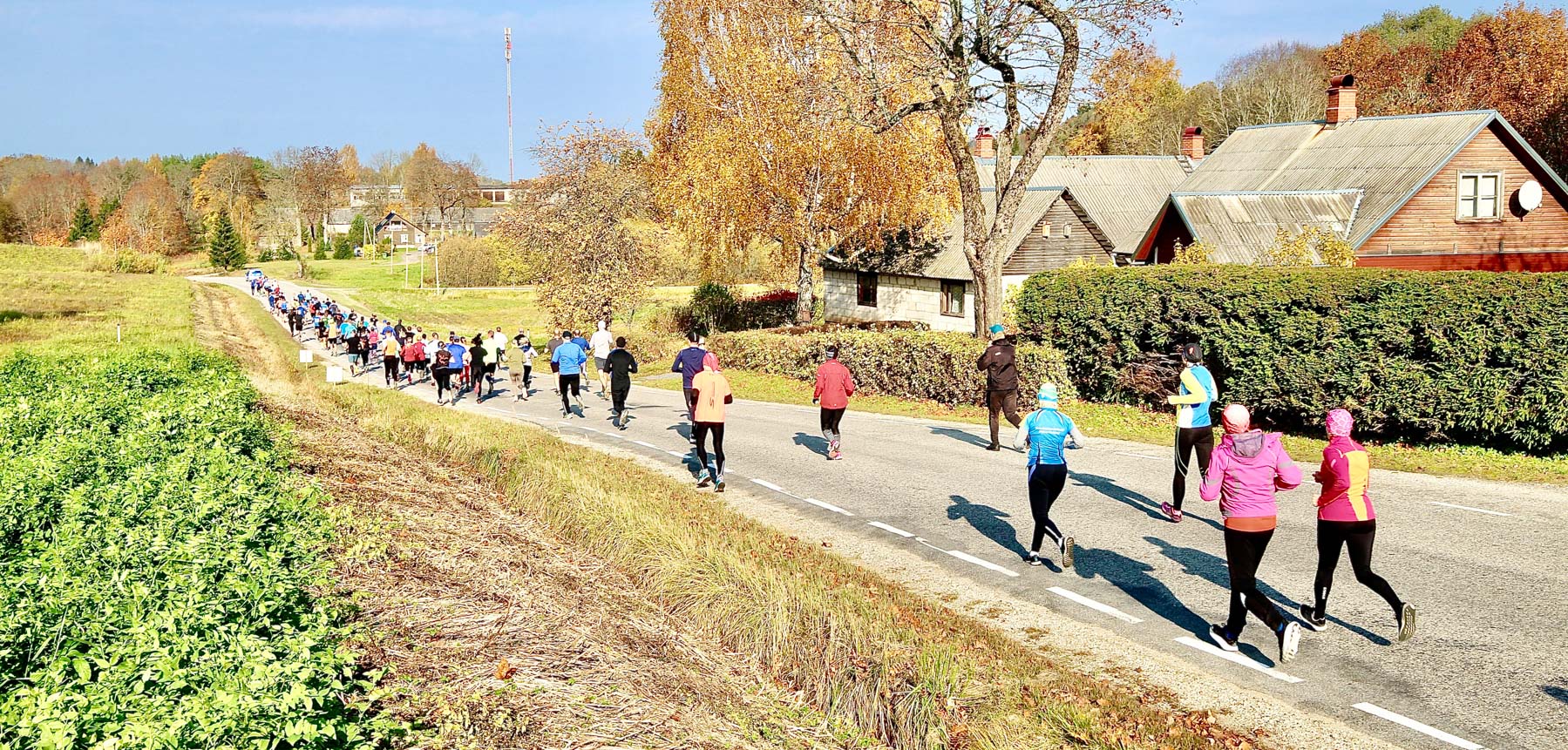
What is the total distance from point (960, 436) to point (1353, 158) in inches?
929

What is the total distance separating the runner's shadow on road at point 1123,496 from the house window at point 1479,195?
81.8ft

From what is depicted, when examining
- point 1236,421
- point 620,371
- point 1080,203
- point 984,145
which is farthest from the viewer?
point 984,145

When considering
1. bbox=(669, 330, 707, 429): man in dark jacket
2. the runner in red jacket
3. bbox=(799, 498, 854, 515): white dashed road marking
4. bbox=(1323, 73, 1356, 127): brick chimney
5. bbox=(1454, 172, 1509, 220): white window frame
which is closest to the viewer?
bbox=(799, 498, 854, 515): white dashed road marking

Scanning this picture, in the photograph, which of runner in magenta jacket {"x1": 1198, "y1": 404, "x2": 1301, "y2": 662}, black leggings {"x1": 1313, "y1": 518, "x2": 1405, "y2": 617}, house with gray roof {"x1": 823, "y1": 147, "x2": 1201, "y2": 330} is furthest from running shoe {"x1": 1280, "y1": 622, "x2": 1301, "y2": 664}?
house with gray roof {"x1": 823, "y1": 147, "x2": 1201, "y2": 330}

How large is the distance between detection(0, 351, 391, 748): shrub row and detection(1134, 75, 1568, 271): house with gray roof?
91.2ft

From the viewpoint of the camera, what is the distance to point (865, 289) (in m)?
44.8

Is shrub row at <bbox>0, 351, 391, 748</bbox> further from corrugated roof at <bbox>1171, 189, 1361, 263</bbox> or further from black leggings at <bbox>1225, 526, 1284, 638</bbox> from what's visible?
corrugated roof at <bbox>1171, 189, 1361, 263</bbox>

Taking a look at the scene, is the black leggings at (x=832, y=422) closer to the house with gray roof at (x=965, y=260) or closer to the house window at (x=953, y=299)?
the house with gray roof at (x=965, y=260)

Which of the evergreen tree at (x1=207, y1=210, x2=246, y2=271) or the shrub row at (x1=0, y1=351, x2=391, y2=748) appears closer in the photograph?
the shrub row at (x1=0, y1=351, x2=391, y2=748)

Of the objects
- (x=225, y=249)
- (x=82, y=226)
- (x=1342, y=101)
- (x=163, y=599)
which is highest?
(x=82, y=226)

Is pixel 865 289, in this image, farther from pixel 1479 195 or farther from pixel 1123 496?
pixel 1123 496

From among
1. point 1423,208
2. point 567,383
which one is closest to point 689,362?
point 567,383

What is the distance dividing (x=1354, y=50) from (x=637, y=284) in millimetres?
54294

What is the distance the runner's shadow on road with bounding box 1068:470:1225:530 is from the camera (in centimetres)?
1267
